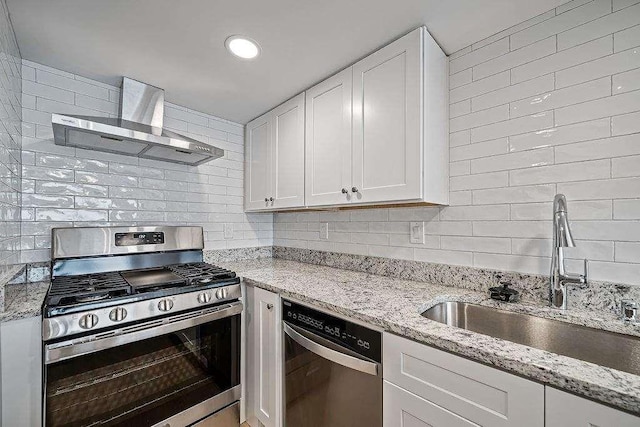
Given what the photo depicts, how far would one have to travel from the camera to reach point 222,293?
1.53 m

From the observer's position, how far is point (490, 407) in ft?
2.52

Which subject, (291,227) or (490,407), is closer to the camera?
(490,407)

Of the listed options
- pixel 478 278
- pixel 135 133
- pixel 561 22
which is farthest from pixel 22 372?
pixel 561 22

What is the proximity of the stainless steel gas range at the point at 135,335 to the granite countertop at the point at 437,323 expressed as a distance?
1.14ft

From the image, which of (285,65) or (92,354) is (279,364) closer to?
(92,354)

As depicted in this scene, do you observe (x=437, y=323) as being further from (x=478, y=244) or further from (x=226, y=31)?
(x=226, y=31)

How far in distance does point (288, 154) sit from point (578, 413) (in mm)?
1807

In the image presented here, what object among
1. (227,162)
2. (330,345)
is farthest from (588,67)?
(227,162)

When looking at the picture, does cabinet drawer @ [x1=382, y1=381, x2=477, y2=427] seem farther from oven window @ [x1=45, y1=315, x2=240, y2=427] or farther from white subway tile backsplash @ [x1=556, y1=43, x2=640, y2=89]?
white subway tile backsplash @ [x1=556, y1=43, x2=640, y2=89]

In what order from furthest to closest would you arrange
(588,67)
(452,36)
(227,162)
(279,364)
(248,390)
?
(227,162)
(248,390)
(279,364)
(452,36)
(588,67)

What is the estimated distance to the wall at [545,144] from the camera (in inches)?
40.5

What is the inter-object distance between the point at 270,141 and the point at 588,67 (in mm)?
1803

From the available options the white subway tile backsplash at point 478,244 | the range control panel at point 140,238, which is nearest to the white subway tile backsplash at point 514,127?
the white subway tile backsplash at point 478,244

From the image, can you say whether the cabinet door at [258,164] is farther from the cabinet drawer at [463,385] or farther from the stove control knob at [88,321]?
the cabinet drawer at [463,385]
